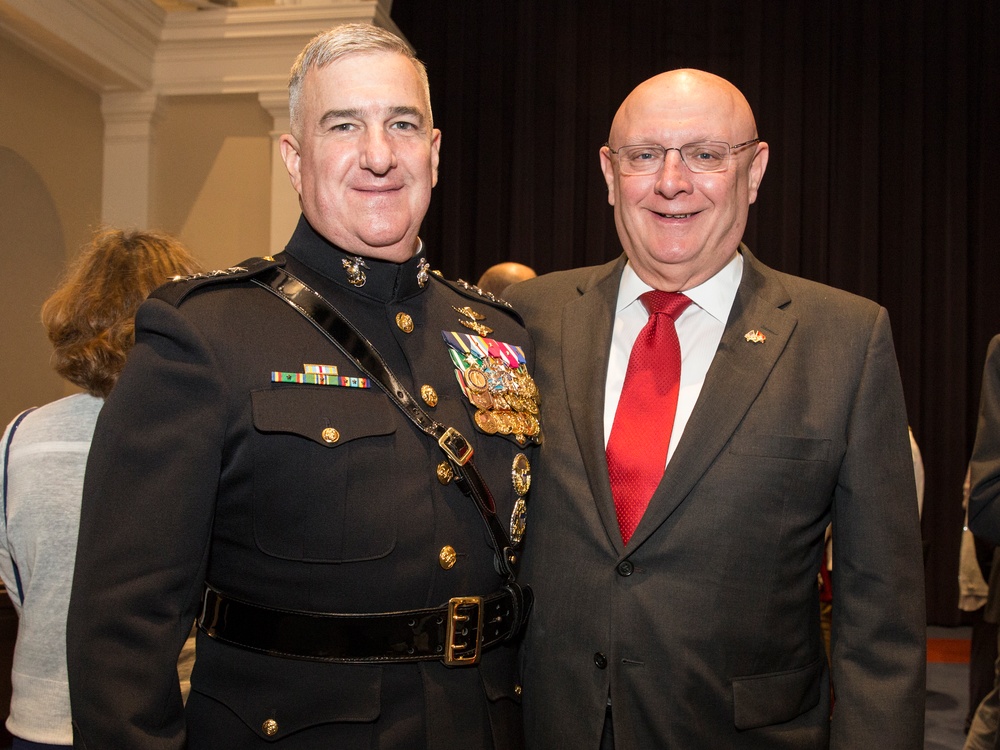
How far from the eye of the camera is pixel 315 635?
132 cm

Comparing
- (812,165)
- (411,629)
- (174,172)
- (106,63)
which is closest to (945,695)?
(812,165)

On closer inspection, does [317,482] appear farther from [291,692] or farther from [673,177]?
[673,177]

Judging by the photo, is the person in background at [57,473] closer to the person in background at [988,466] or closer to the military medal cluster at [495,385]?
the military medal cluster at [495,385]

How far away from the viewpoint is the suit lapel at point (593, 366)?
5.21 feet

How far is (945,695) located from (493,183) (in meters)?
4.34

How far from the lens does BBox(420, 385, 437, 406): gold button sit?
145cm

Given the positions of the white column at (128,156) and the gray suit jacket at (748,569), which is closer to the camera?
the gray suit jacket at (748,569)

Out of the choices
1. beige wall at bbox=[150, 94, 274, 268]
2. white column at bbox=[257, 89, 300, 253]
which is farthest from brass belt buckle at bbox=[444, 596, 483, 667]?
beige wall at bbox=[150, 94, 274, 268]

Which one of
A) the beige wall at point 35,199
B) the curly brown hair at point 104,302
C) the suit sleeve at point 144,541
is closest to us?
the suit sleeve at point 144,541

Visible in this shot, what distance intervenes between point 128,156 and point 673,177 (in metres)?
4.31

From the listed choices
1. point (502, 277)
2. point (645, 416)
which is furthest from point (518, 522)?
point (502, 277)

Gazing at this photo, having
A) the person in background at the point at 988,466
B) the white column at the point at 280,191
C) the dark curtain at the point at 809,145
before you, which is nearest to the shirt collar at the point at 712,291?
the person in background at the point at 988,466

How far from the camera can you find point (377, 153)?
4.68 ft

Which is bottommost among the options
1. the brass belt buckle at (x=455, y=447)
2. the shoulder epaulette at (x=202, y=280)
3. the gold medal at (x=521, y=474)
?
the gold medal at (x=521, y=474)
